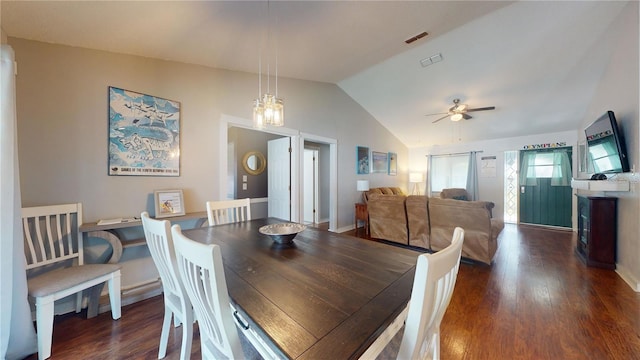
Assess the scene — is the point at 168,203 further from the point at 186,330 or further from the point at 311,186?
the point at 311,186

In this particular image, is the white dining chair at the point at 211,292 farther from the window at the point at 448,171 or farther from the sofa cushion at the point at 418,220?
the window at the point at 448,171

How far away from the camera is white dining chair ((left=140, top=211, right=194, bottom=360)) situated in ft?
3.46

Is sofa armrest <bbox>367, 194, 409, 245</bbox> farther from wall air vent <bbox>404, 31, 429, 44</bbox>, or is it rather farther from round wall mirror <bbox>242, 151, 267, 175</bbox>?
round wall mirror <bbox>242, 151, 267, 175</bbox>

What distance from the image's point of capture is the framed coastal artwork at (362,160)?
4935mm

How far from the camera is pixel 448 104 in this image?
4.36 metres

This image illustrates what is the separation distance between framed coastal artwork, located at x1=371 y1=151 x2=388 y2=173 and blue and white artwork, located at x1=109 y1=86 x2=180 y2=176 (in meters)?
4.16

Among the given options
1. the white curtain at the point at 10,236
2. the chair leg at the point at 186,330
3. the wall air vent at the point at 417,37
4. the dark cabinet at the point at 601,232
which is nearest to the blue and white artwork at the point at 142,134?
the white curtain at the point at 10,236

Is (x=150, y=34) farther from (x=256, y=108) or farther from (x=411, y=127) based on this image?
(x=411, y=127)

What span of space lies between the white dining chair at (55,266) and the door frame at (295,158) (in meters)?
1.22

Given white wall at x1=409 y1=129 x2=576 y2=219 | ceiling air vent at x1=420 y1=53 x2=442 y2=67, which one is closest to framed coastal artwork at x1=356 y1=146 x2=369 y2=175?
ceiling air vent at x1=420 y1=53 x2=442 y2=67

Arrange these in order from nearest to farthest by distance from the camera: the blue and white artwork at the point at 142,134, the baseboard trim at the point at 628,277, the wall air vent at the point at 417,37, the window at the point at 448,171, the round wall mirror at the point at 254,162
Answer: the blue and white artwork at the point at 142,134
the baseboard trim at the point at 628,277
the wall air vent at the point at 417,37
the round wall mirror at the point at 254,162
the window at the point at 448,171

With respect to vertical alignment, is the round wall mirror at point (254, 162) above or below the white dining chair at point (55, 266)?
above

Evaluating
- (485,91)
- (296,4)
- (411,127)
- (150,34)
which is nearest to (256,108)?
(296,4)

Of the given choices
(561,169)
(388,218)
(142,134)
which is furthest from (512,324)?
(561,169)
